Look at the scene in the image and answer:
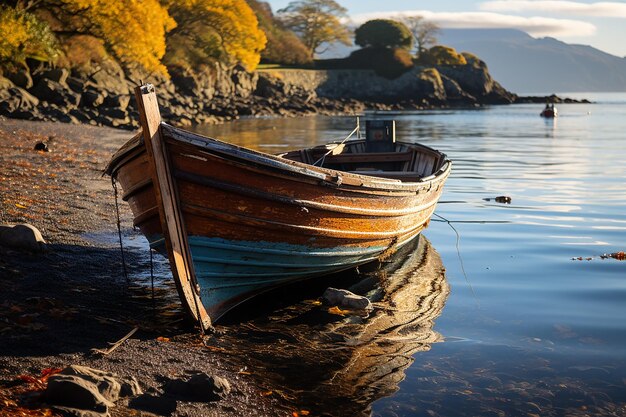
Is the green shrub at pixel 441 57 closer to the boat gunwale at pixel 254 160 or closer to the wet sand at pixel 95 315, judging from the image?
the wet sand at pixel 95 315

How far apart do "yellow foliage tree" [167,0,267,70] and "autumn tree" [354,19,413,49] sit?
169 ft

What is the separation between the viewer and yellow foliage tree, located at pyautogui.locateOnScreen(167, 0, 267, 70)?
2391 inches

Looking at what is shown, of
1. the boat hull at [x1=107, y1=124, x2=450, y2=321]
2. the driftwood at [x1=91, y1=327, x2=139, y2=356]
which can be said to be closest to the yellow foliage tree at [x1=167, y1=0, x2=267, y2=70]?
the boat hull at [x1=107, y1=124, x2=450, y2=321]

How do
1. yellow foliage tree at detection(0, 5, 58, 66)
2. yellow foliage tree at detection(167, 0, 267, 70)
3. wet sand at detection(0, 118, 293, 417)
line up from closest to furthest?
1. wet sand at detection(0, 118, 293, 417)
2. yellow foliage tree at detection(0, 5, 58, 66)
3. yellow foliage tree at detection(167, 0, 267, 70)

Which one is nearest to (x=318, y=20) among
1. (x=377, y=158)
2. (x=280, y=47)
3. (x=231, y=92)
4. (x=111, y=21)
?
(x=280, y=47)

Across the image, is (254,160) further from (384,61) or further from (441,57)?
(441,57)

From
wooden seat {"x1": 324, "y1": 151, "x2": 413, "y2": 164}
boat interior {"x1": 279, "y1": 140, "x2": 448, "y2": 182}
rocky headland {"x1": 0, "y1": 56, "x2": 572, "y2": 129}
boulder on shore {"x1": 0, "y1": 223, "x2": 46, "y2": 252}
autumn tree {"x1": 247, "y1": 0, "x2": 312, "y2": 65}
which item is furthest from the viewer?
autumn tree {"x1": 247, "y1": 0, "x2": 312, "y2": 65}

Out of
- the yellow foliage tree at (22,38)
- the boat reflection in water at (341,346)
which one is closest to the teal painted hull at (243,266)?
the boat reflection in water at (341,346)

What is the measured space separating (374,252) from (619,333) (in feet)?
11.8

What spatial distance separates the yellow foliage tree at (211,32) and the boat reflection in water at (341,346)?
173ft

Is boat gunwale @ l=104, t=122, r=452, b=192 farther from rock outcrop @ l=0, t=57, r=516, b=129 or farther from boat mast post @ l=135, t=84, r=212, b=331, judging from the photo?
rock outcrop @ l=0, t=57, r=516, b=129

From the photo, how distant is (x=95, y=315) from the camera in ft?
→ 25.4

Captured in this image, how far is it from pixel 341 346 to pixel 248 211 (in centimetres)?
180

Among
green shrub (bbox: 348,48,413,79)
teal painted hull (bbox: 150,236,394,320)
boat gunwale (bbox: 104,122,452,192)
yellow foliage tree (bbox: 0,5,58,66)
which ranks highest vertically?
green shrub (bbox: 348,48,413,79)
